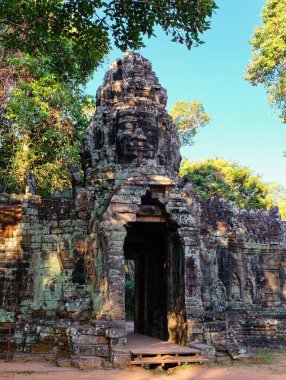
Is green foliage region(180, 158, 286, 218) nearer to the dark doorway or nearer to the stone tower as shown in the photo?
the dark doorway

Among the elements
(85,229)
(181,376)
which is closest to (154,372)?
(181,376)

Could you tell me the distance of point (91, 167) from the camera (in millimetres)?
12086

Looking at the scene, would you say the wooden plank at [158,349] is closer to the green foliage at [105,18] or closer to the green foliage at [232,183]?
the green foliage at [105,18]

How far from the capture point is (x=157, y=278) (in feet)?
41.7

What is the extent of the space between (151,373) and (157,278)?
4711 mm

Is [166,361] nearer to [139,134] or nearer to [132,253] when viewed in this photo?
[139,134]

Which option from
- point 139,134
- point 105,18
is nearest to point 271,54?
point 139,134

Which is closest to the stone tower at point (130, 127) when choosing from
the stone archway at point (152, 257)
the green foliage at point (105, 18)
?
the stone archway at point (152, 257)

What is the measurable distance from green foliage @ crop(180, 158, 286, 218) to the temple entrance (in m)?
13.5

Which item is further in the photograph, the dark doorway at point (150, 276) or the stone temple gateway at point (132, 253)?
the dark doorway at point (150, 276)

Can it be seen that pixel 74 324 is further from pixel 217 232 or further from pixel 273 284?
pixel 273 284

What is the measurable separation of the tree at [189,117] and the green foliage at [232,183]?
2935 mm

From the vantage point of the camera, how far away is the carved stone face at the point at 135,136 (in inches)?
443

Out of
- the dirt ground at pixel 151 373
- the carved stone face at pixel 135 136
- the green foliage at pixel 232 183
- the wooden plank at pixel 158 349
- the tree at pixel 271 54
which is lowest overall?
the dirt ground at pixel 151 373
